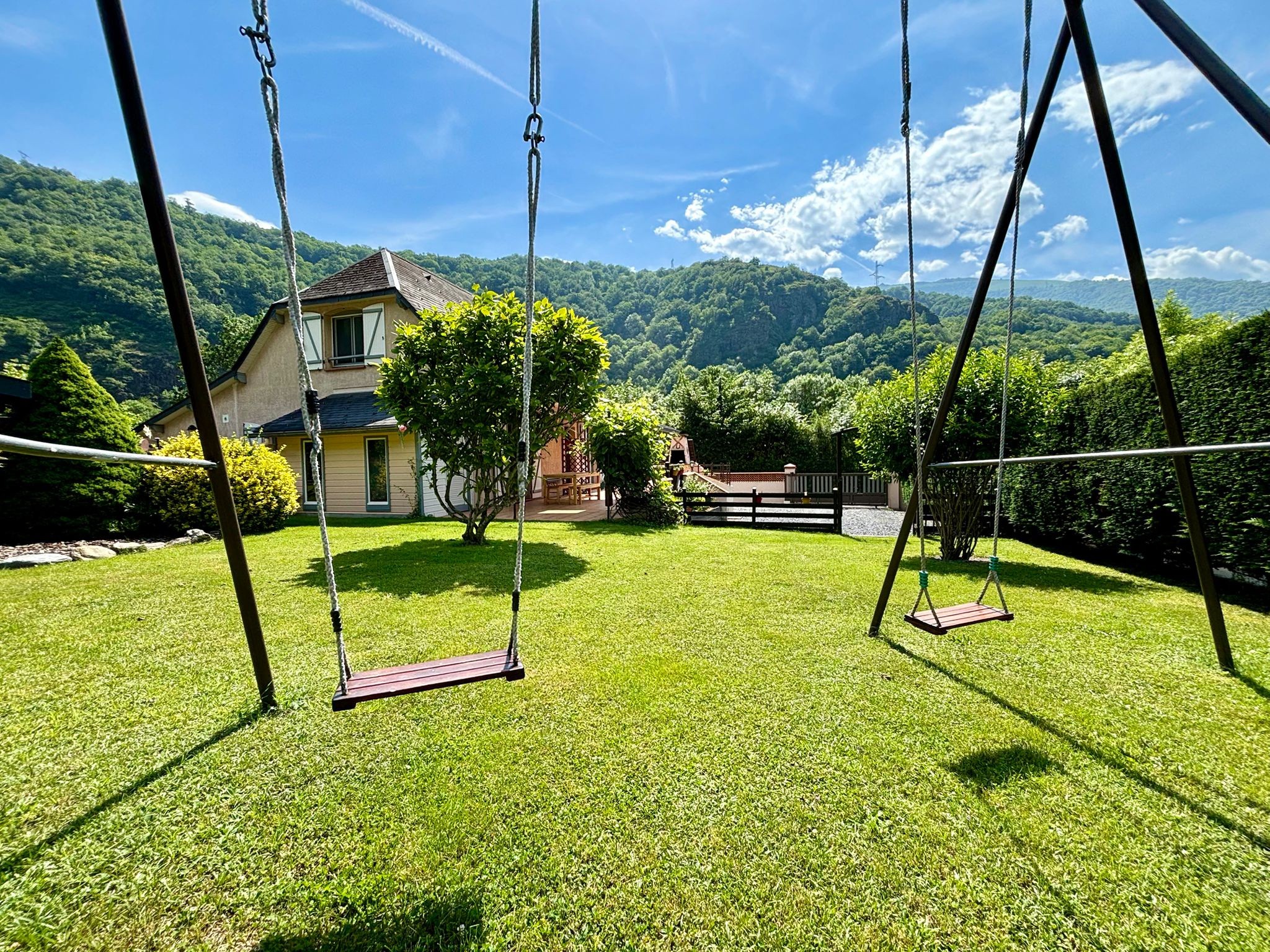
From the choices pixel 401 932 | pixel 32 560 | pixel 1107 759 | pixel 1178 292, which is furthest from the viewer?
pixel 1178 292

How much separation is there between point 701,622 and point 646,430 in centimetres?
763

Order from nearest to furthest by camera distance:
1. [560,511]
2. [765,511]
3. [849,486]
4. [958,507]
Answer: [958,507]
[765,511]
[560,511]
[849,486]

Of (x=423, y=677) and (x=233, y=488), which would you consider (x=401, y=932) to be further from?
(x=233, y=488)

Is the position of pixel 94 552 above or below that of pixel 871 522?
above

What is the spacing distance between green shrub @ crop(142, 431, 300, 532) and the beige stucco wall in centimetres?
390

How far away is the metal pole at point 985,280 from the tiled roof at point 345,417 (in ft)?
39.5

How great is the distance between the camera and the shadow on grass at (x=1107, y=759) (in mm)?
2236

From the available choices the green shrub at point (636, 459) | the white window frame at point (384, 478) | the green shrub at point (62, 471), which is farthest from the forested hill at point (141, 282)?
the green shrub at point (62, 471)

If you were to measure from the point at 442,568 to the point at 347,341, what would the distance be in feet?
36.4

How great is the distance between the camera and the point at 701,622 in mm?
5012

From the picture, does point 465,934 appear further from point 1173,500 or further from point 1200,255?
point 1200,255

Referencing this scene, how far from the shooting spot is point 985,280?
392cm

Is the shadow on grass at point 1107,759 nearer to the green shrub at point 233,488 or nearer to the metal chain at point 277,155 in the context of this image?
the metal chain at point 277,155

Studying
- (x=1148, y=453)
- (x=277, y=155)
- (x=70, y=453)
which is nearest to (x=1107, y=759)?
(x=1148, y=453)
